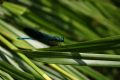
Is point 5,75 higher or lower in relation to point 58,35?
lower

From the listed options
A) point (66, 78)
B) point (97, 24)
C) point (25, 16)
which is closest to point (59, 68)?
point (66, 78)

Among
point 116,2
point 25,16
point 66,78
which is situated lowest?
point 66,78

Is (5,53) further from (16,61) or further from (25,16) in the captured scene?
(25,16)

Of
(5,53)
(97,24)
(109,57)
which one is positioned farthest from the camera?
(97,24)

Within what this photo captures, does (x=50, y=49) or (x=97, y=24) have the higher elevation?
(x=97, y=24)

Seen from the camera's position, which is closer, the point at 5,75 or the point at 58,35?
the point at 5,75

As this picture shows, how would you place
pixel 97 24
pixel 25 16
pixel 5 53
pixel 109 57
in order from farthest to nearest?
1. pixel 97 24
2. pixel 25 16
3. pixel 5 53
4. pixel 109 57

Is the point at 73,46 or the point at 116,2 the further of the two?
the point at 116,2

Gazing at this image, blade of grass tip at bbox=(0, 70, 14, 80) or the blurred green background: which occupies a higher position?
the blurred green background

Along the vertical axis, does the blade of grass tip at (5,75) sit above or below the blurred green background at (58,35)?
below
